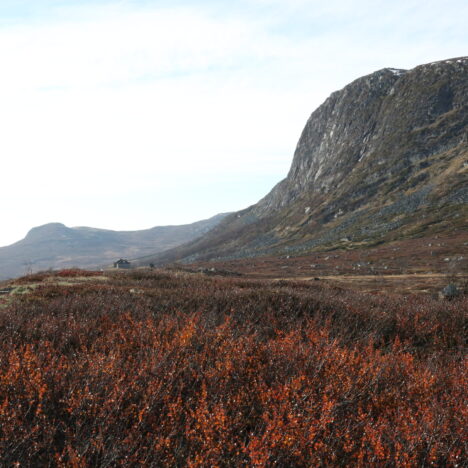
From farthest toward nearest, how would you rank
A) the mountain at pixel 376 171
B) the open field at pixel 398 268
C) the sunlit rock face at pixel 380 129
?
the sunlit rock face at pixel 380 129, the mountain at pixel 376 171, the open field at pixel 398 268

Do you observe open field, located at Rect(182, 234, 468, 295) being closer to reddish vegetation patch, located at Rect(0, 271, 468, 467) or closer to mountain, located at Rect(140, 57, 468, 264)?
mountain, located at Rect(140, 57, 468, 264)

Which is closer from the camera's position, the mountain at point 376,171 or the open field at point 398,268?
the open field at point 398,268

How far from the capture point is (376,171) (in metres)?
107

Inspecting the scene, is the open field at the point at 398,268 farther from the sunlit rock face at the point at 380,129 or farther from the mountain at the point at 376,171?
the sunlit rock face at the point at 380,129

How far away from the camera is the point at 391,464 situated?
A: 3.49m

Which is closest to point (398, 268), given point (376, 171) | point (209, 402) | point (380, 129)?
point (209, 402)

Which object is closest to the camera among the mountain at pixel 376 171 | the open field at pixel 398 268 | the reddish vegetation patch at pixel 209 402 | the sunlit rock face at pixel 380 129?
the reddish vegetation patch at pixel 209 402

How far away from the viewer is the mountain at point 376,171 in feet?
250

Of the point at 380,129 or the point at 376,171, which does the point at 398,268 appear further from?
the point at 380,129

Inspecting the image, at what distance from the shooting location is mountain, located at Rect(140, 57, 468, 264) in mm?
76188

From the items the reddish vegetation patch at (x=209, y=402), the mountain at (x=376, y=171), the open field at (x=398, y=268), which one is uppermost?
the mountain at (x=376, y=171)

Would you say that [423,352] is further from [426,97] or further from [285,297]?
[426,97]

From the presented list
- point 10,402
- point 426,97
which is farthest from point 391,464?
point 426,97

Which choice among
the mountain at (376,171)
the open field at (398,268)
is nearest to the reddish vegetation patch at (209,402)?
the open field at (398,268)
